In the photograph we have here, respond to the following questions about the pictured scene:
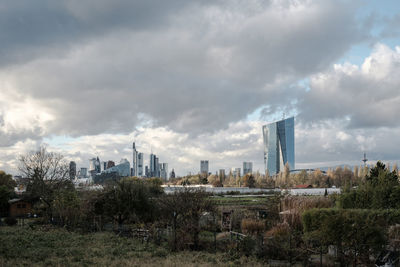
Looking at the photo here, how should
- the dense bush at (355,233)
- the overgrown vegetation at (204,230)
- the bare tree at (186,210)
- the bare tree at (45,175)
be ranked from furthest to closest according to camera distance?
the bare tree at (45,175) → the bare tree at (186,210) → the overgrown vegetation at (204,230) → the dense bush at (355,233)

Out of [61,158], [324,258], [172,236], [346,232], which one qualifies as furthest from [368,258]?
[61,158]

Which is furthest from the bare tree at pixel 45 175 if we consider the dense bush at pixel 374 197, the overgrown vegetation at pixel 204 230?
the dense bush at pixel 374 197

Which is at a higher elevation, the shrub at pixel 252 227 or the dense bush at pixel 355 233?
the dense bush at pixel 355 233

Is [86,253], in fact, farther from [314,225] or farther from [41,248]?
[314,225]

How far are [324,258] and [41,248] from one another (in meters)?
15.0

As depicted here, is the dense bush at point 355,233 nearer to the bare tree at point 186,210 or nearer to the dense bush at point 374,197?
the dense bush at point 374,197

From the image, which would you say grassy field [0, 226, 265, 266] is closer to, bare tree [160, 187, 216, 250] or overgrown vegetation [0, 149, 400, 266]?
overgrown vegetation [0, 149, 400, 266]

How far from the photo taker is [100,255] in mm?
19016

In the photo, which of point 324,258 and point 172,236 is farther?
point 172,236

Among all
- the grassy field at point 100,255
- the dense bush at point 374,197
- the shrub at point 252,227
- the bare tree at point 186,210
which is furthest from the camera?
the shrub at point 252,227

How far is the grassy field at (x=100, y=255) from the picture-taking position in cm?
1673

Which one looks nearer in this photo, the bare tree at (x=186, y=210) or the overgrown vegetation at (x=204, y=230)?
the overgrown vegetation at (x=204, y=230)

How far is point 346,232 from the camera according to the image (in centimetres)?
1555

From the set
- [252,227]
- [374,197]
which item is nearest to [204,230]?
[252,227]
